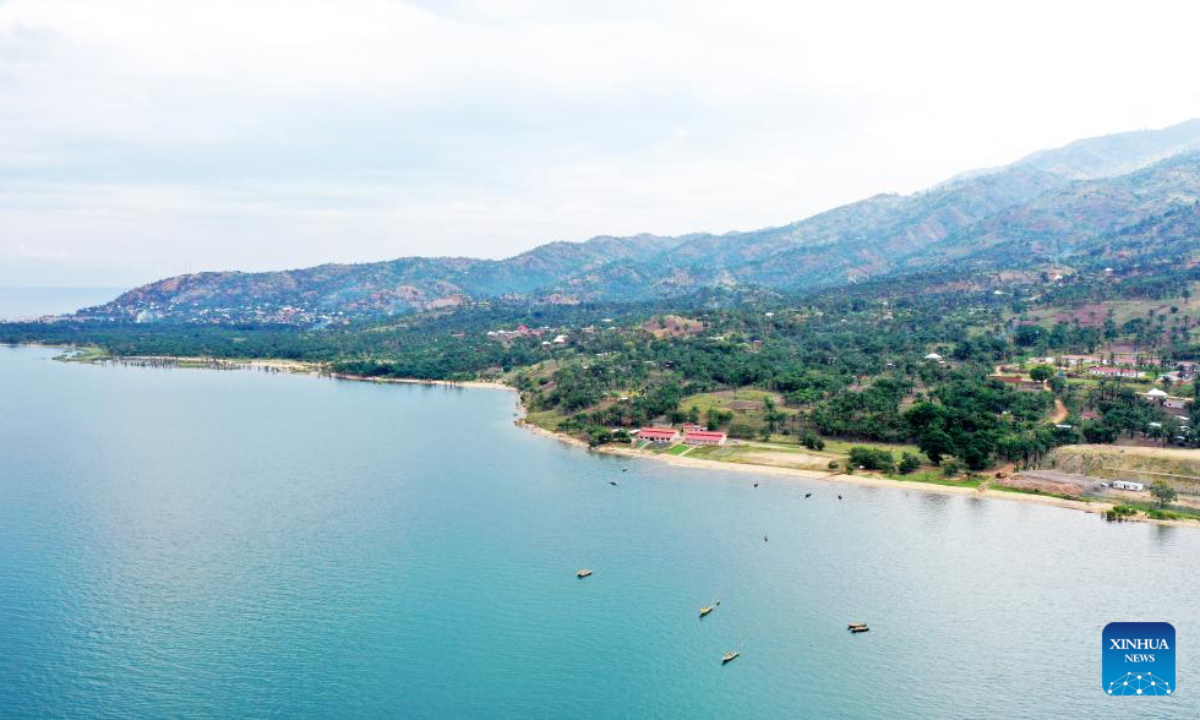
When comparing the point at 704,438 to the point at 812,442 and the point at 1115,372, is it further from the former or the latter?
the point at 1115,372

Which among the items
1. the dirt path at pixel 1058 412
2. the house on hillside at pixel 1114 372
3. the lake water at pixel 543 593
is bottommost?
the lake water at pixel 543 593

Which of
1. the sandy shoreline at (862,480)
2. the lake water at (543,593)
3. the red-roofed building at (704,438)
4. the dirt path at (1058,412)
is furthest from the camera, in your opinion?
the red-roofed building at (704,438)

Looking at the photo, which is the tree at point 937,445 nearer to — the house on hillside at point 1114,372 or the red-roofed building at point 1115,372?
the house on hillside at point 1114,372

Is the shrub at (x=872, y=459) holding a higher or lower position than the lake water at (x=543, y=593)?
higher

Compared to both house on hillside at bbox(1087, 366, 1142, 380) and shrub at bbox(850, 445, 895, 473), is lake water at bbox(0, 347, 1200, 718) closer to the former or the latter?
shrub at bbox(850, 445, 895, 473)

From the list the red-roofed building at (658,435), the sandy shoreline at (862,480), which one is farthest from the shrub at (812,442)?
the red-roofed building at (658,435)

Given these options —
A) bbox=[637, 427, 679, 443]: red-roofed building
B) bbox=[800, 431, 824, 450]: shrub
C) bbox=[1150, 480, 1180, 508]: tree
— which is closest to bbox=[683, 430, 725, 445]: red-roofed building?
bbox=[637, 427, 679, 443]: red-roofed building

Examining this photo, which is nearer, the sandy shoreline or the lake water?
the lake water
